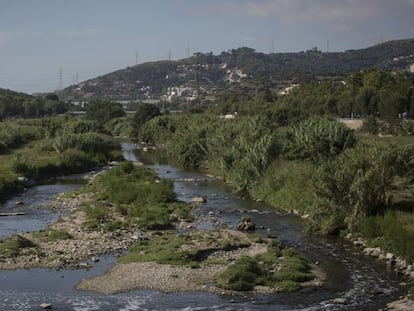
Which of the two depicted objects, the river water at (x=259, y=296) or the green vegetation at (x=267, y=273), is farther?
the green vegetation at (x=267, y=273)

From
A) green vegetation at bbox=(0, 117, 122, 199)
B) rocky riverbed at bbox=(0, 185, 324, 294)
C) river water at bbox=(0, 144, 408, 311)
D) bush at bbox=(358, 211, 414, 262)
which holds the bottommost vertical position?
river water at bbox=(0, 144, 408, 311)

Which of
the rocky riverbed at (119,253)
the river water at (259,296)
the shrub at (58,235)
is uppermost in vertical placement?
the shrub at (58,235)

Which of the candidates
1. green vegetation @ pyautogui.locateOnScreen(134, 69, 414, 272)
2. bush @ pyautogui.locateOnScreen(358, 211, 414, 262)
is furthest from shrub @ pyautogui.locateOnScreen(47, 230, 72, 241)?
bush @ pyautogui.locateOnScreen(358, 211, 414, 262)

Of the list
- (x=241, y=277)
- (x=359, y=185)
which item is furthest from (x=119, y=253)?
(x=359, y=185)

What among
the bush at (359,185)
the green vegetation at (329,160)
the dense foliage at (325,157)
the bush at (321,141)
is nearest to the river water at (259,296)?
the bush at (359,185)

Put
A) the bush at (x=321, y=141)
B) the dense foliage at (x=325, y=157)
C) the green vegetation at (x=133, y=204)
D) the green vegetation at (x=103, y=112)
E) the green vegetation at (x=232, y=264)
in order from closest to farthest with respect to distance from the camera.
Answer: the green vegetation at (x=232, y=264) < the dense foliage at (x=325, y=157) < the green vegetation at (x=133, y=204) < the bush at (x=321, y=141) < the green vegetation at (x=103, y=112)

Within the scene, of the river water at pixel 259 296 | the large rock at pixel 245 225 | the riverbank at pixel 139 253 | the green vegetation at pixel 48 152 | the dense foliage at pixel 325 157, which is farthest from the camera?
the green vegetation at pixel 48 152

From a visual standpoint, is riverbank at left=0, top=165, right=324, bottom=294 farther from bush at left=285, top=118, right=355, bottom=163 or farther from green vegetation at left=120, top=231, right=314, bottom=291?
bush at left=285, top=118, right=355, bottom=163

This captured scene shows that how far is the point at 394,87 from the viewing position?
297 feet

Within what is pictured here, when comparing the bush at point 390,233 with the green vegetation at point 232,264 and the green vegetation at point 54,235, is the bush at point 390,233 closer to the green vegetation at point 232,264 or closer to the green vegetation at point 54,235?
the green vegetation at point 232,264

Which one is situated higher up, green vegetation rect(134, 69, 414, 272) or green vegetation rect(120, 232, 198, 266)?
green vegetation rect(134, 69, 414, 272)

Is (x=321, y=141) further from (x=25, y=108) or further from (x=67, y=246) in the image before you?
(x=25, y=108)

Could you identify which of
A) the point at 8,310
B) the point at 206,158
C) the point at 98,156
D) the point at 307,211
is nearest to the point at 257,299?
the point at 8,310

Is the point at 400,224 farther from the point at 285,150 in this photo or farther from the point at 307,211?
the point at 285,150
